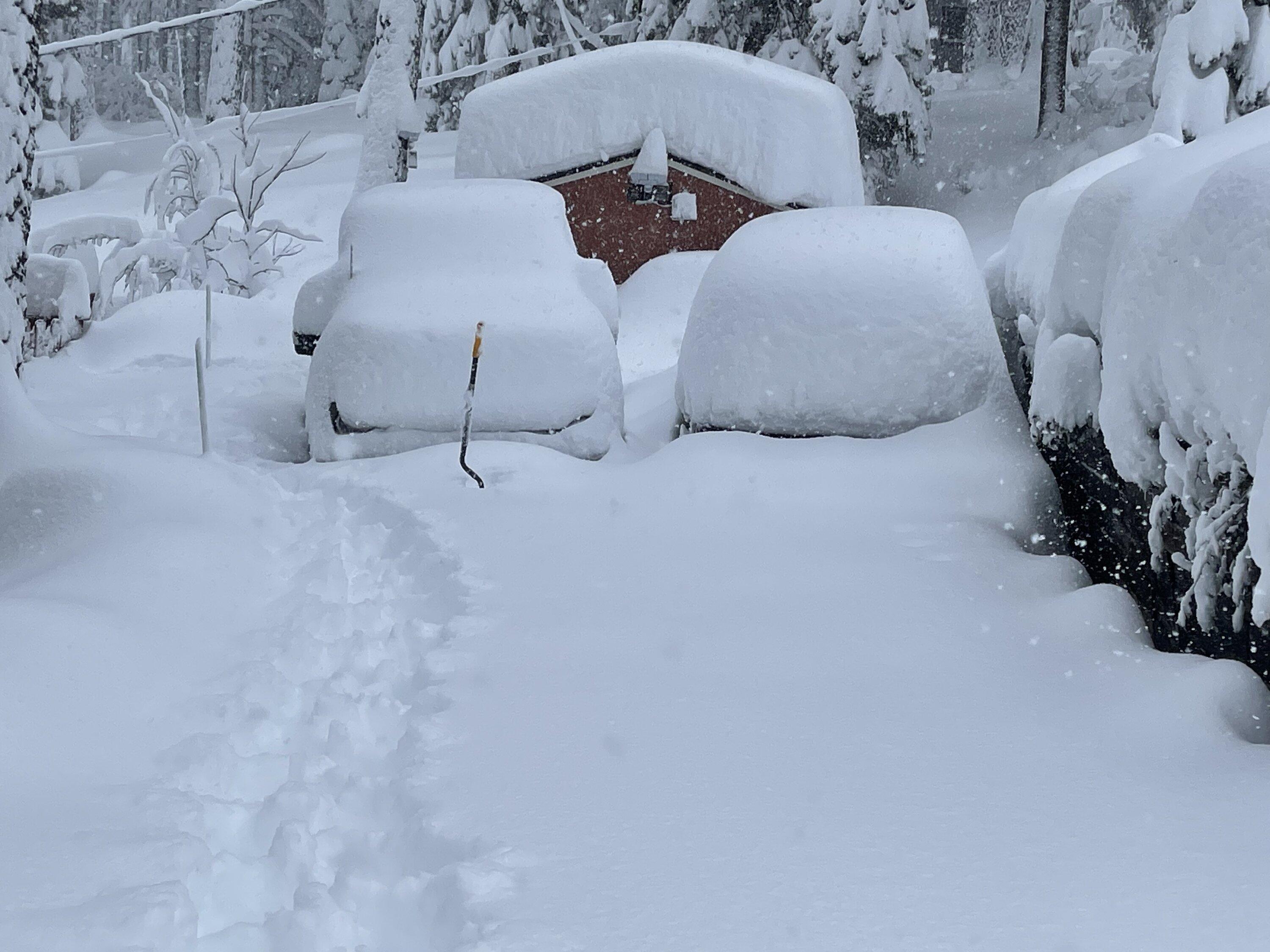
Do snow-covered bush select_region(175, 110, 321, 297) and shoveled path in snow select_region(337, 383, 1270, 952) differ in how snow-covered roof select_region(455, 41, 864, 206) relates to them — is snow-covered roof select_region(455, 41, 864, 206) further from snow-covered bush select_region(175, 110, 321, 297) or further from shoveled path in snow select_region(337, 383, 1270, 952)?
shoveled path in snow select_region(337, 383, 1270, 952)

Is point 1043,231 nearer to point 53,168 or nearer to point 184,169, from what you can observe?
point 184,169

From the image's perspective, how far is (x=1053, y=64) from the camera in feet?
68.0

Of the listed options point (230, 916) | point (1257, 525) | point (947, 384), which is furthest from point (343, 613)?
point (947, 384)

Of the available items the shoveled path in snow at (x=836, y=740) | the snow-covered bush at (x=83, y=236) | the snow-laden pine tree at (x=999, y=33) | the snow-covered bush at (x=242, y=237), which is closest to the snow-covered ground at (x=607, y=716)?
the shoveled path in snow at (x=836, y=740)

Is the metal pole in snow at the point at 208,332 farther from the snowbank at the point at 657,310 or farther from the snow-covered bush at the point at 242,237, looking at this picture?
the snowbank at the point at 657,310

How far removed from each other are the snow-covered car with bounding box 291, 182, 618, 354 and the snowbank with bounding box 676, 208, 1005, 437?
132cm

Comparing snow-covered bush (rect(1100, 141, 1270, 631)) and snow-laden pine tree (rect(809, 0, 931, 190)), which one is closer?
snow-covered bush (rect(1100, 141, 1270, 631))

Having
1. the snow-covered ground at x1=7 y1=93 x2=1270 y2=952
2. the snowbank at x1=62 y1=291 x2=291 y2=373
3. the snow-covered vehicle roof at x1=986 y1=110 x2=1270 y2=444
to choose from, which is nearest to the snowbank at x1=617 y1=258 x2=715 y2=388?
the snowbank at x1=62 y1=291 x2=291 y2=373

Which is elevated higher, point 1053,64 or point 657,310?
point 1053,64

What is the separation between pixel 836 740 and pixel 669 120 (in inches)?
455

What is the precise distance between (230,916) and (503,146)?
40.3 feet

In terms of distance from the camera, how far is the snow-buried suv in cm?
364

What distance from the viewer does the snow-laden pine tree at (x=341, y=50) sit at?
→ 36875 millimetres

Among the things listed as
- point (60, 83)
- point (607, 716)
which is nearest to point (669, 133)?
point (607, 716)
